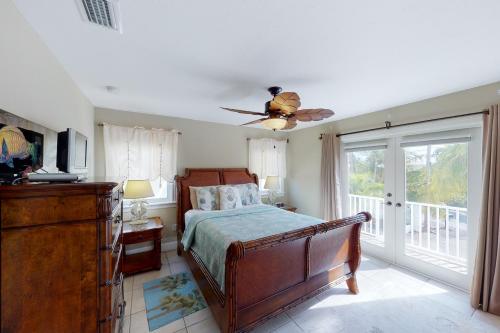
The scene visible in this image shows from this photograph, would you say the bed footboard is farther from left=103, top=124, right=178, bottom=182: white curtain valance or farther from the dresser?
left=103, top=124, right=178, bottom=182: white curtain valance

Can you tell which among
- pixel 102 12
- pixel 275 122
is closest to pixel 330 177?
pixel 275 122

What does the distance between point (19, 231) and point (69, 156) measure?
766 millimetres

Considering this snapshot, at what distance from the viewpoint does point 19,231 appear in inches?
31.5

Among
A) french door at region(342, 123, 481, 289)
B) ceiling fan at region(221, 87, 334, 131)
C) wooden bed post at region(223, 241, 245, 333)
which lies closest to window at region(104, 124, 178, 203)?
ceiling fan at region(221, 87, 334, 131)

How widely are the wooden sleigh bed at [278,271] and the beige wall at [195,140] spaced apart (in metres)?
1.70

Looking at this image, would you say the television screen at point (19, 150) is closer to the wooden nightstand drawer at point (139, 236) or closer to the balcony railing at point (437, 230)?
the wooden nightstand drawer at point (139, 236)

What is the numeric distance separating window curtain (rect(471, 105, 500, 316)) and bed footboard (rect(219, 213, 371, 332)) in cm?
113

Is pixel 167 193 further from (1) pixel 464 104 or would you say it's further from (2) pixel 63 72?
(1) pixel 464 104

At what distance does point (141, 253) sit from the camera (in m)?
2.75

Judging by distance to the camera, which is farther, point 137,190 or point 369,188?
point 369,188

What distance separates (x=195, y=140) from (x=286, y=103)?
2291 millimetres

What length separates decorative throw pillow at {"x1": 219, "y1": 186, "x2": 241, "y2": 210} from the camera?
328 cm

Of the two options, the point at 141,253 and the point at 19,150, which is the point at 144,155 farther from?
the point at 19,150

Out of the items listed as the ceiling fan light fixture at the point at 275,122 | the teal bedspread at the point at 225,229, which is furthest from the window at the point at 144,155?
the ceiling fan light fixture at the point at 275,122
